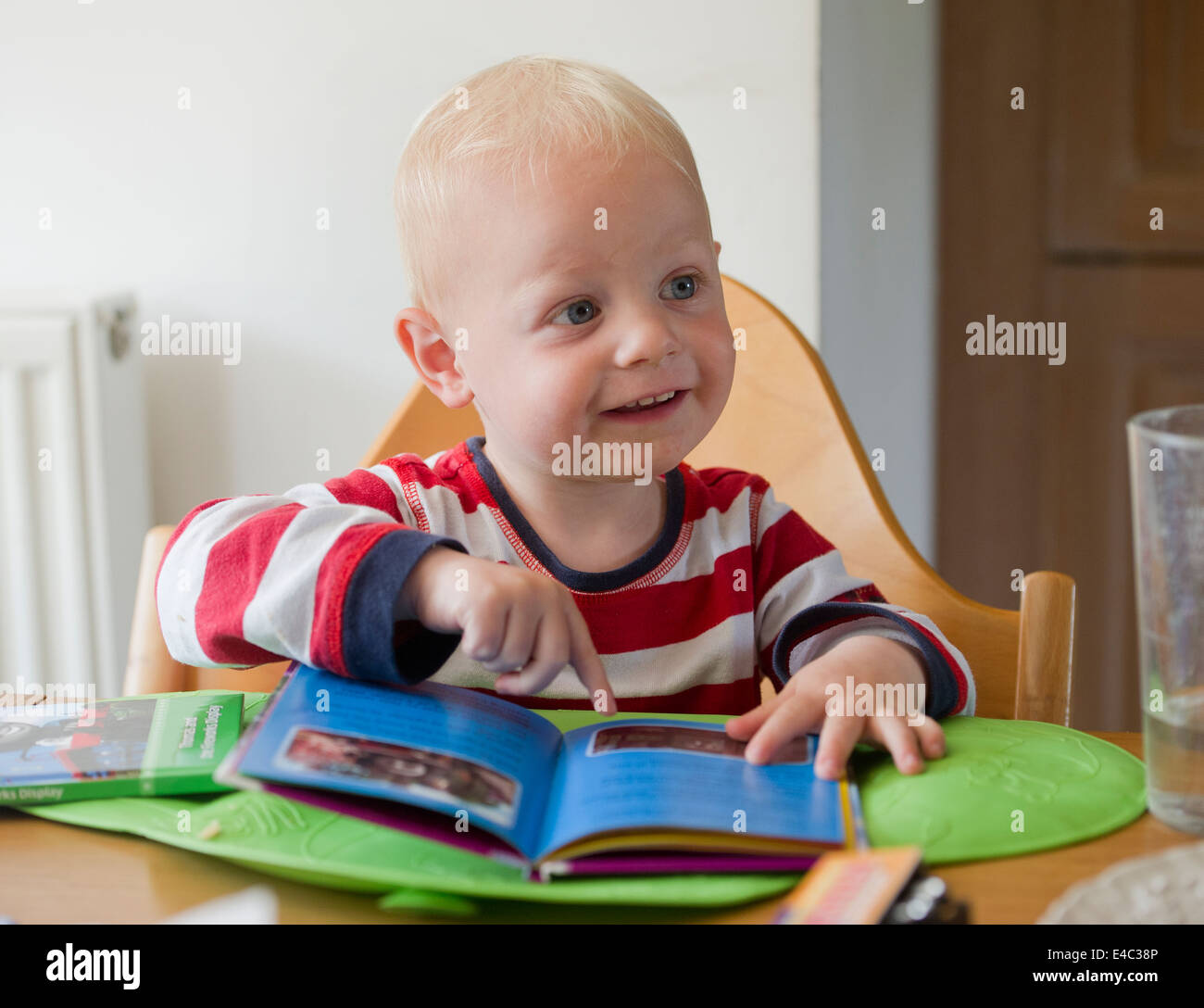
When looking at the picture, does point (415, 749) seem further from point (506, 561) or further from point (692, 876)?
point (506, 561)

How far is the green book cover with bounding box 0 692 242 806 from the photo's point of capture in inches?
18.8

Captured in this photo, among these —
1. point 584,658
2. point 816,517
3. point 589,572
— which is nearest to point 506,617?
point 584,658

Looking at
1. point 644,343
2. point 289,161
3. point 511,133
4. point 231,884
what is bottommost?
point 231,884

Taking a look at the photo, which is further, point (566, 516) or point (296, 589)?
point (566, 516)

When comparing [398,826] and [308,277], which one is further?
[308,277]

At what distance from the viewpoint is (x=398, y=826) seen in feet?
1.34

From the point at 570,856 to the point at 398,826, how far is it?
6 cm

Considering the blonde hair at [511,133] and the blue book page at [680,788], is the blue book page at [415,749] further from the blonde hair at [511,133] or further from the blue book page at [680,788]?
the blonde hair at [511,133]

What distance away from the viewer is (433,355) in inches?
31.7

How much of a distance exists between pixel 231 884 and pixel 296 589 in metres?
0.16

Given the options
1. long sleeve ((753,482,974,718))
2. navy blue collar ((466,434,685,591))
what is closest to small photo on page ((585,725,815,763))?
long sleeve ((753,482,974,718))

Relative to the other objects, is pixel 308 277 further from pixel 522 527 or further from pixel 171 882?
pixel 171 882

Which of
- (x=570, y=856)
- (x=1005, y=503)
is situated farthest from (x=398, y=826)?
(x=1005, y=503)
